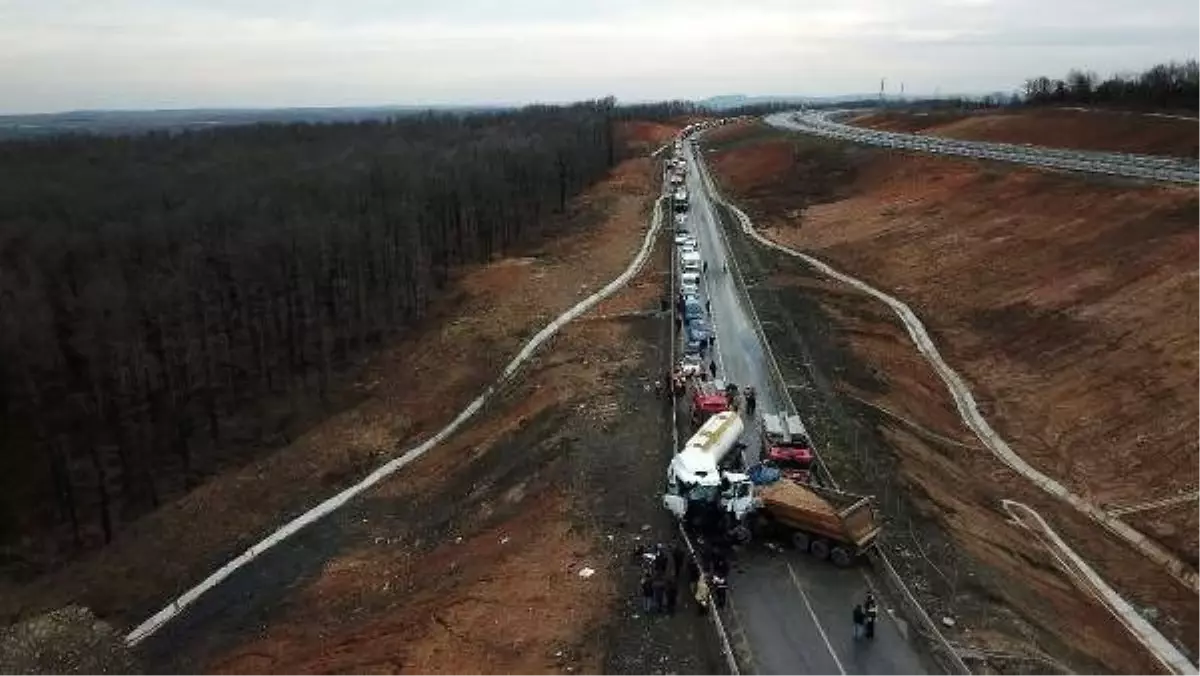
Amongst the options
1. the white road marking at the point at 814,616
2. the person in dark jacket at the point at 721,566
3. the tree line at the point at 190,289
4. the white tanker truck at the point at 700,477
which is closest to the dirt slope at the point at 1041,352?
the white road marking at the point at 814,616

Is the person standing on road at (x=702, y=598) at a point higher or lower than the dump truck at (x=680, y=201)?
lower

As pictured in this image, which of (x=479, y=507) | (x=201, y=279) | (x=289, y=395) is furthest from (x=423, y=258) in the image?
(x=479, y=507)

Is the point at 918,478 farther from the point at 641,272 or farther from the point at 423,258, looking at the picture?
the point at 423,258

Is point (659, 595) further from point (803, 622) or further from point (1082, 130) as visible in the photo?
point (1082, 130)

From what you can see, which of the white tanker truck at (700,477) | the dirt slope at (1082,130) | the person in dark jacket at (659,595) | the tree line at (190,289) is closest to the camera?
the person in dark jacket at (659,595)

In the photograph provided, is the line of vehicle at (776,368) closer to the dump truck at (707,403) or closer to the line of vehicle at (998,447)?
→ the dump truck at (707,403)

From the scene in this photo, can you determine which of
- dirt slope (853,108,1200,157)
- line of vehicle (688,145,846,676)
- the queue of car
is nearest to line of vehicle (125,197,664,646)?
the queue of car

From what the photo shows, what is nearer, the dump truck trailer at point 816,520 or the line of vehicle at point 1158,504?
the dump truck trailer at point 816,520
